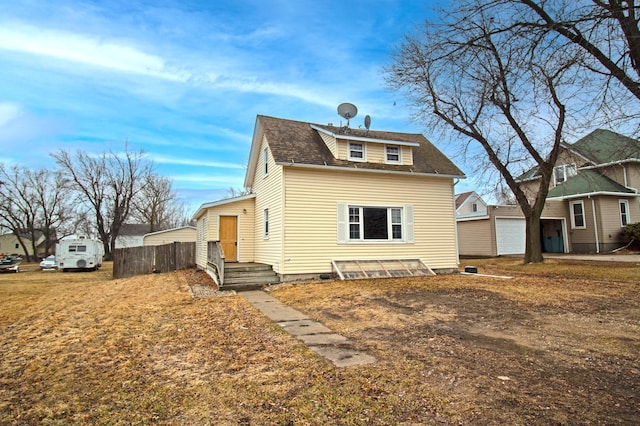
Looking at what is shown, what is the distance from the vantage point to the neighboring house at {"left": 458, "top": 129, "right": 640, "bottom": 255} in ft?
76.1

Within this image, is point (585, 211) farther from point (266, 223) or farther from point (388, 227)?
point (266, 223)

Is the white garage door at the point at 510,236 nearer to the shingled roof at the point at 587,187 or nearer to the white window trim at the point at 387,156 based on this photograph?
the shingled roof at the point at 587,187

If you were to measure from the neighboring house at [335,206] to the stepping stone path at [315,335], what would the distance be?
3864mm

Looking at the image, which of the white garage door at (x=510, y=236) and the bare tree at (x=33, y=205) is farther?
the bare tree at (x=33, y=205)

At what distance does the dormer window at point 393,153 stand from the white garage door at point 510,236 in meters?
12.6

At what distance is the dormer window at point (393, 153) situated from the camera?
14891 mm

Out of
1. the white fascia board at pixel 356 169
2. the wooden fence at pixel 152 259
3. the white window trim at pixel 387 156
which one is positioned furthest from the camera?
the wooden fence at pixel 152 259

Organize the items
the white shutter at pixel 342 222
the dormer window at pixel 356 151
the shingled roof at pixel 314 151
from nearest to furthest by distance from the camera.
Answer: the shingled roof at pixel 314 151, the white shutter at pixel 342 222, the dormer window at pixel 356 151

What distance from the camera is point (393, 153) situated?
15.0 meters

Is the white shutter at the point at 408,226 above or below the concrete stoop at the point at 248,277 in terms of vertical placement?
above

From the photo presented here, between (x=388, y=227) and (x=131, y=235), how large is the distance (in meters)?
49.3

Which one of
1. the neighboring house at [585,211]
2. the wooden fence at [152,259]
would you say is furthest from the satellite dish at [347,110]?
the neighboring house at [585,211]

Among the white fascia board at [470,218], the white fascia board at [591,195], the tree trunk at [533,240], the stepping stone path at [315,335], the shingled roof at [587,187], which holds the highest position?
the shingled roof at [587,187]

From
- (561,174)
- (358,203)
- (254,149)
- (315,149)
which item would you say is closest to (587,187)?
(561,174)
